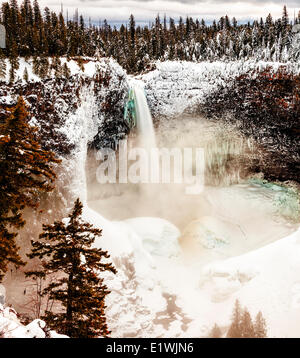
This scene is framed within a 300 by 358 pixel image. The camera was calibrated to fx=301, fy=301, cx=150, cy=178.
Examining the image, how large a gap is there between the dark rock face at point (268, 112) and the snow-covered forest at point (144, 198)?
5.3 inches

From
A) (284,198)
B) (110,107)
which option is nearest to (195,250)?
(284,198)

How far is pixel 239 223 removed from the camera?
1334 inches

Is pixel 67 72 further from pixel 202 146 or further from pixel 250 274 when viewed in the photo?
pixel 250 274

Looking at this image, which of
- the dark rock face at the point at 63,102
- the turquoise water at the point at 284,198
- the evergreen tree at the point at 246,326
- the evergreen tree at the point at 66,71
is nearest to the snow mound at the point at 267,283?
the evergreen tree at the point at 246,326

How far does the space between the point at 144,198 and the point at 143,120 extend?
10.2 m

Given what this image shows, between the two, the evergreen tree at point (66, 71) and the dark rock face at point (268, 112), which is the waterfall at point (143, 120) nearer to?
the dark rock face at point (268, 112)

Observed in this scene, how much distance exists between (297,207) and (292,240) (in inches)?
457

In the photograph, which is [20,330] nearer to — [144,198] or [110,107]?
[110,107]

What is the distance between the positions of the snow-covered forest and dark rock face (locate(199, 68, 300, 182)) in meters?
0.13

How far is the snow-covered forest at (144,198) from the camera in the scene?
11188 millimetres

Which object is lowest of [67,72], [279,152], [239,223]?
[239,223]

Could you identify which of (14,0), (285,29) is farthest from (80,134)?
(285,29)

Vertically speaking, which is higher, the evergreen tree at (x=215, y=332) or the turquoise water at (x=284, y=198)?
the turquoise water at (x=284, y=198)

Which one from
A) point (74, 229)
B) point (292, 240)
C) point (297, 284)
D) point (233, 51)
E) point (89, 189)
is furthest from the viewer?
point (233, 51)
